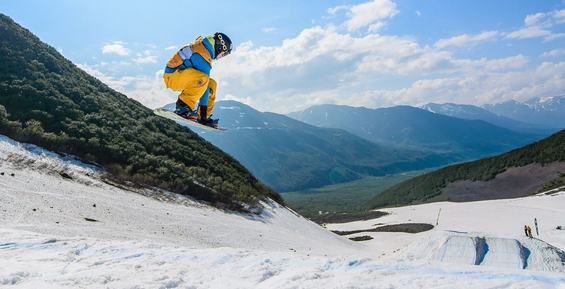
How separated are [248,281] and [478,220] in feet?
120

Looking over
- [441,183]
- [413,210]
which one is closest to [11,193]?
[413,210]

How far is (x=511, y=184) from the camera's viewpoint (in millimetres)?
80062

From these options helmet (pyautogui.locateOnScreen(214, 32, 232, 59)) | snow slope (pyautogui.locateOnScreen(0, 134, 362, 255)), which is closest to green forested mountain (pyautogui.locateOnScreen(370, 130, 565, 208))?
snow slope (pyautogui.locateOnScreen(0, 134, 362, 255))

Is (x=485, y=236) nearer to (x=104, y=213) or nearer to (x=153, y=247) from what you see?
(x=153, y=247)

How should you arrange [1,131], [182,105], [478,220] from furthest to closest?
[478,220], [1,131], [182,105]

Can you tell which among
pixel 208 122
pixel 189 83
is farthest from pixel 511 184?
pixel 189 83

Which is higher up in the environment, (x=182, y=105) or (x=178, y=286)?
(x=182, y=105)

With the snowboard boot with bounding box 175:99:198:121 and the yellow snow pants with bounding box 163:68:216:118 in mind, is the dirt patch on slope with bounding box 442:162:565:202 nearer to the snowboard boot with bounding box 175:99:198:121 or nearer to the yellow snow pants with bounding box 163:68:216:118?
the snowboard boot with bounding box 175:99:198:121

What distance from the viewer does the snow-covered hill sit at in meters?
8.10

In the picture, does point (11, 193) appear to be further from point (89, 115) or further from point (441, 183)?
point (441, 183)

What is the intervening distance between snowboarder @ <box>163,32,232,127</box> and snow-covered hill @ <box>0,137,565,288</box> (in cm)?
456

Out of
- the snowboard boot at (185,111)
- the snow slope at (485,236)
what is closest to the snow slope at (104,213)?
the snowboard boot at (185,111)

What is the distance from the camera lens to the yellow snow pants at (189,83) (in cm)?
1272

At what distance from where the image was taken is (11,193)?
16344 millimetres
